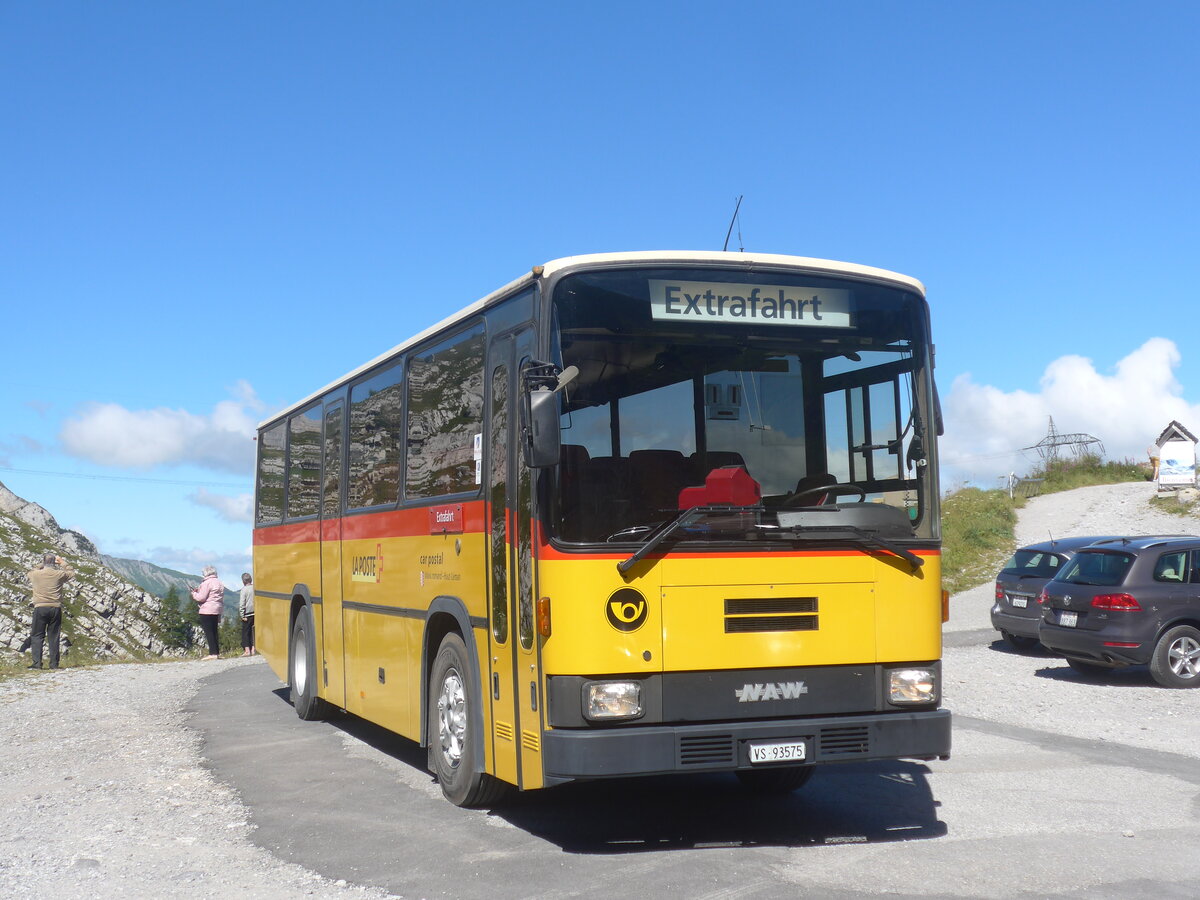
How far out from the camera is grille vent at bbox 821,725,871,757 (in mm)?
7184

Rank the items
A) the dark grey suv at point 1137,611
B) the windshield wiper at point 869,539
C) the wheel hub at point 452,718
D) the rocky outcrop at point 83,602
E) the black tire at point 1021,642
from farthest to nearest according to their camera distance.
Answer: the rocky outcrop at point 83,602, the black tire at point 1021,642, the dark grey suv at point 1137,611, the wheel hub at point 452,718, the windshield wiper at point 869,539

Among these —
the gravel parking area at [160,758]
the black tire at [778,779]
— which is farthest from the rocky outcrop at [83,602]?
the black tire at [778,779]

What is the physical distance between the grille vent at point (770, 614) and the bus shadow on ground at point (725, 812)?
1.27m

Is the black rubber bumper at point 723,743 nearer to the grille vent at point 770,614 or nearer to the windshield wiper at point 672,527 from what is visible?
the grille vent at point 770,614

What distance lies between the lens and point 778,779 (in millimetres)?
9062

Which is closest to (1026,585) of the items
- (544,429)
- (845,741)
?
(845,741)

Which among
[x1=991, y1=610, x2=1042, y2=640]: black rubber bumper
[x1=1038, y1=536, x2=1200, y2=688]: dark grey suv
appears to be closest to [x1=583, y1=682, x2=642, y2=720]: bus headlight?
[x1=1038, y1=536, x2=1200, y2=688]: dark grey suv

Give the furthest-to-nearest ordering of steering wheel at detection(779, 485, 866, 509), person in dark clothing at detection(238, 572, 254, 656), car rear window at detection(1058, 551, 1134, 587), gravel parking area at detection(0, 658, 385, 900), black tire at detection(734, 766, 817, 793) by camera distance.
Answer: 1. person in dark clothing at detection(238, 572, 254, 656)
2. car rear window at detection(1058, 551, 1134, 587)
3. black tire at detection(734, 766, 817, 793)
4. steering wheel at detection(779, 485, 866, 509)
5. gravel parking area at detection(0, 658, 385, 900)

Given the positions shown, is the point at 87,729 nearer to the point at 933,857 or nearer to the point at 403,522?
the point at 403,522

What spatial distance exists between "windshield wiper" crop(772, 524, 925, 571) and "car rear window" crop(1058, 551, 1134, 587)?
902 cm

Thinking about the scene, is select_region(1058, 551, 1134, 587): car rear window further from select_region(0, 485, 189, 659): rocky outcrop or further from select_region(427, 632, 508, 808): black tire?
select_region(0, 485, 189, 659): rocky outcrop

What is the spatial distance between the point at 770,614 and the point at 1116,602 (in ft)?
31.2

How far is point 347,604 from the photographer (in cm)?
1171

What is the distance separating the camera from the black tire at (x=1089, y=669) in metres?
16.7
